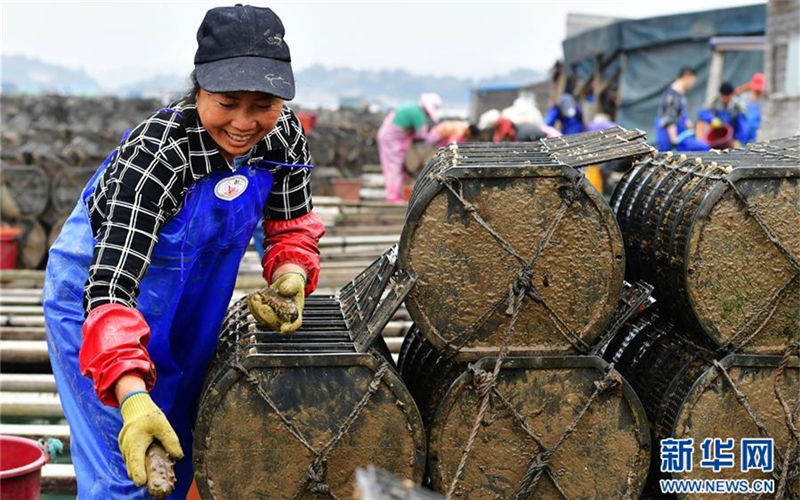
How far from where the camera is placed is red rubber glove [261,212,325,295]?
3.48 metres

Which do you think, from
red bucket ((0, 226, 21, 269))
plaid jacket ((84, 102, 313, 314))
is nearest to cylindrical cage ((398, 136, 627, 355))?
plaid jacket ((84, 102, 313, 314))

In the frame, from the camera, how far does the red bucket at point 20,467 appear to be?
12.1 ft

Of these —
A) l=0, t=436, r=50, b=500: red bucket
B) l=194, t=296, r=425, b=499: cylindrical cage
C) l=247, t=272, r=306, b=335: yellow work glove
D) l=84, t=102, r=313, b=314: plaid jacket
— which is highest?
l=84, t=102, r=313, b=314: plaid jacket

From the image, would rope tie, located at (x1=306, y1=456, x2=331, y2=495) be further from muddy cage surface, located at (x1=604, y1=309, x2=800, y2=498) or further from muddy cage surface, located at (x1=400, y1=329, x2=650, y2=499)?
muddy cage surface, located at (x1=604, y1=309, x2=800, y2=498)

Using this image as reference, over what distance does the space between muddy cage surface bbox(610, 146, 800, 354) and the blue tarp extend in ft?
52.5

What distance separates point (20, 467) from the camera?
388 cm

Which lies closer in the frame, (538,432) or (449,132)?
(538,432)

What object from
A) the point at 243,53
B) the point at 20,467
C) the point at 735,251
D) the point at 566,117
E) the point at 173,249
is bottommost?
the point at 20,467

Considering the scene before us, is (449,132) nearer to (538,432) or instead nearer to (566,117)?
(566,117)

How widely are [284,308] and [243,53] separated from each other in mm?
910

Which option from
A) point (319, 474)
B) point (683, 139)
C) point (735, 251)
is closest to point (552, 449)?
point (319, 474)

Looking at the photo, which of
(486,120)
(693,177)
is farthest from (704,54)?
(693,177)

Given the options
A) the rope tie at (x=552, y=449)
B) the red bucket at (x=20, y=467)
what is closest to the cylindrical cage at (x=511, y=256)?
the rope tie at (x=552, y=449)

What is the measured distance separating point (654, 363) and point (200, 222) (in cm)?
178
